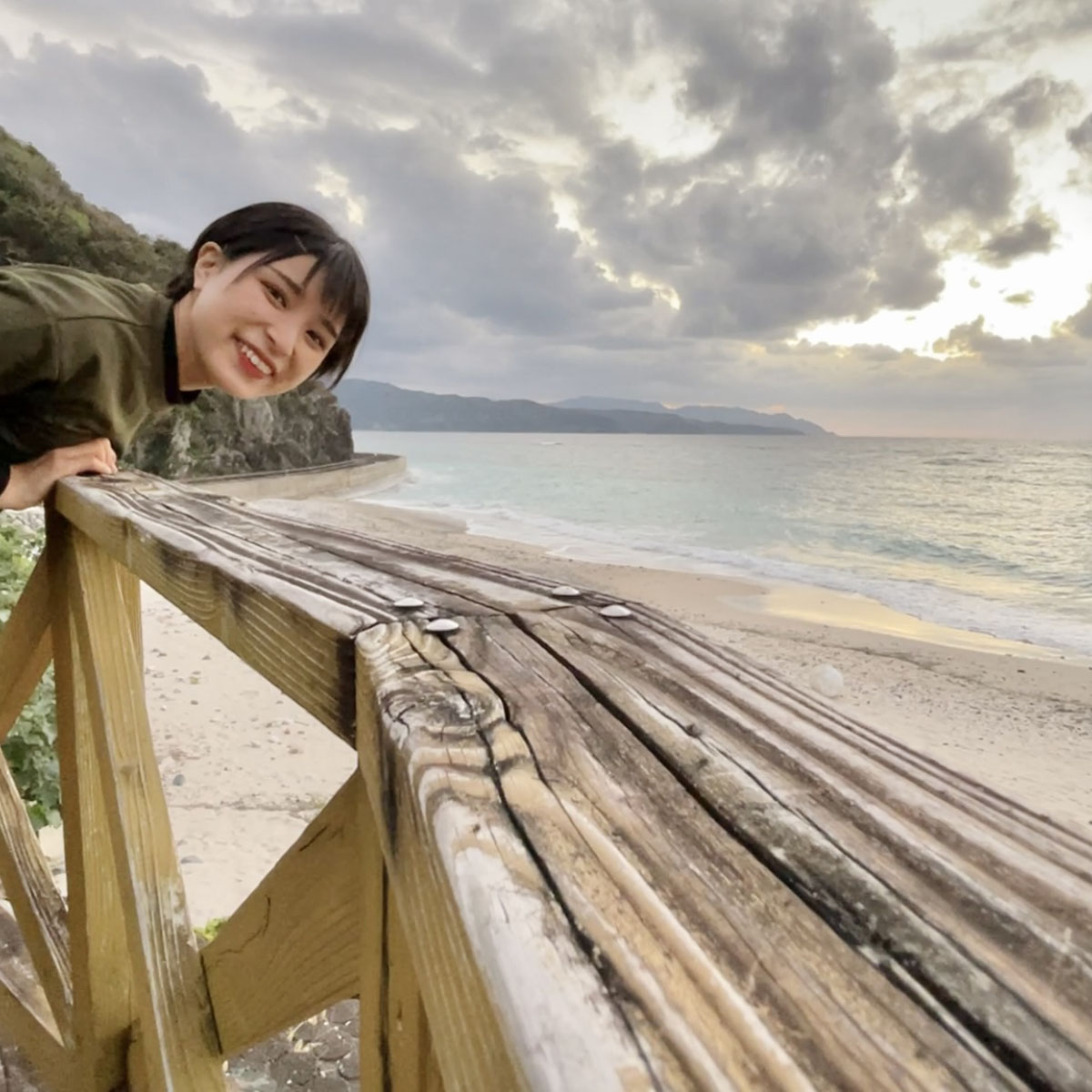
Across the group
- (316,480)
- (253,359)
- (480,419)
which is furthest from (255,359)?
(480,419)

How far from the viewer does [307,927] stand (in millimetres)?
866

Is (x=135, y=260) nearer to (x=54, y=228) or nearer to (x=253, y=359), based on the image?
(x=54, y=228)

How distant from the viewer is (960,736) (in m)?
8.70

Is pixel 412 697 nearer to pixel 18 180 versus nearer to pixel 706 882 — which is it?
pixel 706 882

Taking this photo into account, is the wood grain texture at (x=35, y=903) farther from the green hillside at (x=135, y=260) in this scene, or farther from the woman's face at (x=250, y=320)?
the green hillside at (x=135, y=260)

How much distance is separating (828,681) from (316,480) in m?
28.5

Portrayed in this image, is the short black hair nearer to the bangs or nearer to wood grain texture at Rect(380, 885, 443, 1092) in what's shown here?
the bangs

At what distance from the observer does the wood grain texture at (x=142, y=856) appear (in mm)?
1160

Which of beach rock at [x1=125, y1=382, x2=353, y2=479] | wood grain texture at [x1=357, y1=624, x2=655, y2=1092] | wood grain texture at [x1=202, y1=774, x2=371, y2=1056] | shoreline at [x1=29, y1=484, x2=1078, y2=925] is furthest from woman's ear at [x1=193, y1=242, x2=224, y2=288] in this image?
beach rock at [x1=125, y1=382, x2=353, y2=479]

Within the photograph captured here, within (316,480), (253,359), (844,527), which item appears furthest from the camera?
(316,480)

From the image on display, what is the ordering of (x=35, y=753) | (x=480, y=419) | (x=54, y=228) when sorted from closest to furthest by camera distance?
(x=35, y=753) → (x=54, y=228) → (x=480, y=419)

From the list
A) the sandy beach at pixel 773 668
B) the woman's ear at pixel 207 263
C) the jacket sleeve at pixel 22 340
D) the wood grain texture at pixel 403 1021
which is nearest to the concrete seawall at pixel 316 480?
the sandy beach at pixel 773 668

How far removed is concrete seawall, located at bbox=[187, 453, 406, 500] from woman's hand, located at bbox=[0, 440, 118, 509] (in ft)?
70.5

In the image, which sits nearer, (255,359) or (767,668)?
(767,668)
